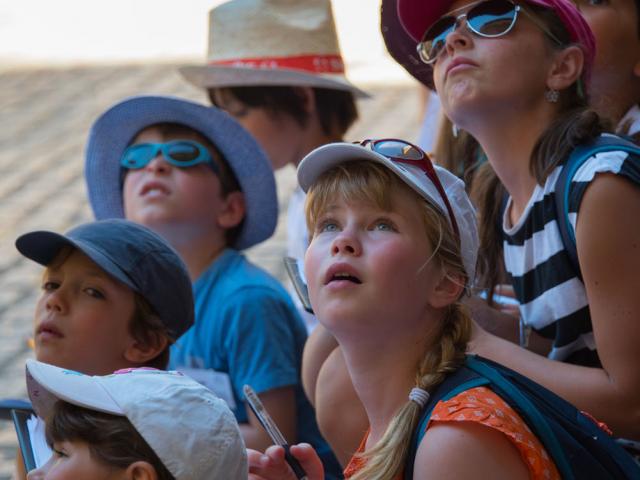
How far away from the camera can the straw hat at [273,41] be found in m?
4.46

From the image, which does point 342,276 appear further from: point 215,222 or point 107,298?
point 215,222

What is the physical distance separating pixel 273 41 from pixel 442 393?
101 inches

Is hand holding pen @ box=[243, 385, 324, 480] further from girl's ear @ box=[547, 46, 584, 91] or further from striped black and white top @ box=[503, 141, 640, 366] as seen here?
girl's ear @ box=[547, 46, 584, 91]

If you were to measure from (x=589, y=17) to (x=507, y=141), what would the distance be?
536 mm

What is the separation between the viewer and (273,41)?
14.8 ft

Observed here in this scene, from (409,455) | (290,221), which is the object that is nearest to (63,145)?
(290,221)

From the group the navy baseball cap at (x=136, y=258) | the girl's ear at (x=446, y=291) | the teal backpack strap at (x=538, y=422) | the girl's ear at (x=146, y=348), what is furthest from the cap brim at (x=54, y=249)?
the teal backpack strap at (x=538, y=422)

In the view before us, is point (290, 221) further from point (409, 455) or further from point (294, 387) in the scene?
point (409, 455)

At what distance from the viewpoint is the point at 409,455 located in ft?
7.12

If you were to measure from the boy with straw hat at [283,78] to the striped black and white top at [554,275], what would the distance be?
4.70ft

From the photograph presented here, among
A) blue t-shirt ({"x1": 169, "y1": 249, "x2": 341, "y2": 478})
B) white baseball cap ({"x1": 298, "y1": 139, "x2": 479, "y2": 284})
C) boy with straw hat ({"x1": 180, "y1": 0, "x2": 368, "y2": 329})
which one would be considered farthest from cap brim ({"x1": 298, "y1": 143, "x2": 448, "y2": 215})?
boy with straw hat ({"x1": 180, "y1": 0, "x2": 368, "y2": 329})

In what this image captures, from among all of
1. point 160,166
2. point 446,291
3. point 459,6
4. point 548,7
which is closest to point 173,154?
point 160,166

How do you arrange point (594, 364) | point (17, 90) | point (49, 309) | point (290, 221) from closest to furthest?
point (594, 364)
point (49, 309)
point (290, 221)
point (17, 90)

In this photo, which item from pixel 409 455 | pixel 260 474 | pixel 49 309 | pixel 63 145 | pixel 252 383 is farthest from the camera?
pixel 63 145
